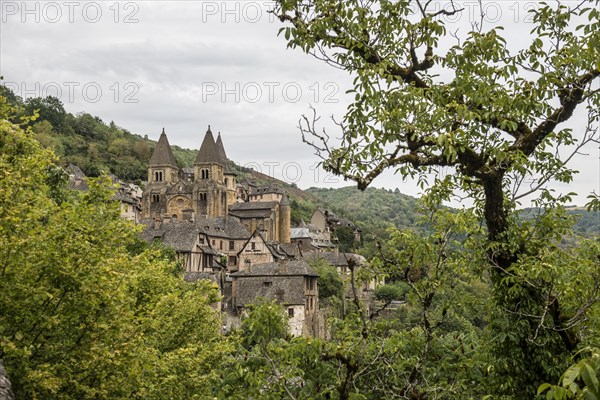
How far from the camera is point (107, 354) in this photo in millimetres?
13070

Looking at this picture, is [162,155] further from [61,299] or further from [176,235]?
[61,299]

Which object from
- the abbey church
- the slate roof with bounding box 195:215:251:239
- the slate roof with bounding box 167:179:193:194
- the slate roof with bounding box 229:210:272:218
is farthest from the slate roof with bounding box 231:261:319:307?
the slate roof with bounding box 167:179:193:194

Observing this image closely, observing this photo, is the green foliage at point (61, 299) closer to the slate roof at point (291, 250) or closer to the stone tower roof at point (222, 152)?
the slate roof at point (291, 250)

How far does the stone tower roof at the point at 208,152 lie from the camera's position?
11850 cm

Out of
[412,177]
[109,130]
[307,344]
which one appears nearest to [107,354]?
[307,344]

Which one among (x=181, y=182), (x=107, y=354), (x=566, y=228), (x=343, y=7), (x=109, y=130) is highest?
(x=109, y=130)

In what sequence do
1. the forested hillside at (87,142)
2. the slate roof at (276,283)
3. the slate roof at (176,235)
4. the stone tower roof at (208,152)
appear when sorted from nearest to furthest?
the slate roof at (276,283) < the slate roof at (176,235) < the stone tower roof at (208,152) < the forested hillside at (87,142)

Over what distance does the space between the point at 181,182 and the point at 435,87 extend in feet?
372

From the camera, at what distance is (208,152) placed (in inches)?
4710

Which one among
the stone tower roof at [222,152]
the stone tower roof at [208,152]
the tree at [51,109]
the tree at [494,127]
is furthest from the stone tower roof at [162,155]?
the tree at [494,127]

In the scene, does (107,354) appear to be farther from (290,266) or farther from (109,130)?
(109,130)

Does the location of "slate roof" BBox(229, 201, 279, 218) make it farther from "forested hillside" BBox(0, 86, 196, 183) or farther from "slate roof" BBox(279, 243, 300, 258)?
"forested hillside" BBox(0, 86, 196, 183)

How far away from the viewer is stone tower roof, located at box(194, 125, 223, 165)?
4665 inches

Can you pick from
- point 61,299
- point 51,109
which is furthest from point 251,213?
point 61,299
